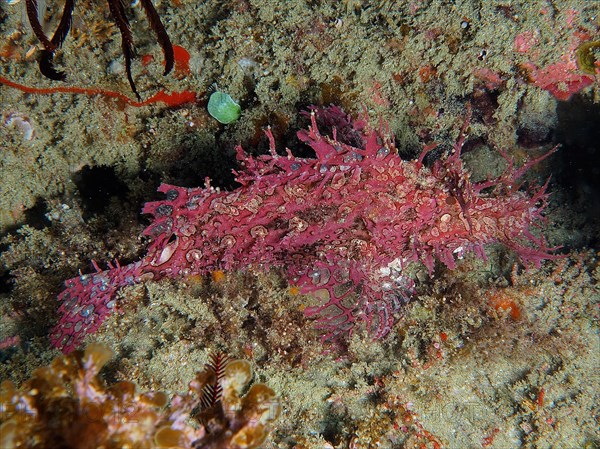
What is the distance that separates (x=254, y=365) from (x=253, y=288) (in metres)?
0.81

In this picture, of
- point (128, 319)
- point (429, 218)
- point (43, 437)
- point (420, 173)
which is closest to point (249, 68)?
point (420, 173)

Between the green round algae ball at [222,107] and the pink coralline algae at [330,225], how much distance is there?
51.8 inches

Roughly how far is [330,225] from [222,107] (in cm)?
221

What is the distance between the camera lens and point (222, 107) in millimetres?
4883

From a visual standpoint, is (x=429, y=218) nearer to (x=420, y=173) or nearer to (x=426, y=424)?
(x=420, y=173)

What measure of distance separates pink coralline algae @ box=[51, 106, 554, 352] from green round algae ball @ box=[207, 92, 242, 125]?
1317 millimetres

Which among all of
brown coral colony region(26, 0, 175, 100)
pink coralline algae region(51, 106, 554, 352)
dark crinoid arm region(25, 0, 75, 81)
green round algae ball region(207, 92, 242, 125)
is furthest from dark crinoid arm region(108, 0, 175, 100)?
pink coralline algae region(51, 106, 554, 352)

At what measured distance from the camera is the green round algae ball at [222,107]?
4.88 m

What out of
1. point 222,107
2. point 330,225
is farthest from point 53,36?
point 330,225

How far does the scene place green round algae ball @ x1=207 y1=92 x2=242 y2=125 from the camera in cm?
488

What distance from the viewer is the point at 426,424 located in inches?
160

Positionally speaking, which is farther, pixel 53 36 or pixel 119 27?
pixel 53 36

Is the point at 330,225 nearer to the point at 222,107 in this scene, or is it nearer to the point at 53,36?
the point at 222,107

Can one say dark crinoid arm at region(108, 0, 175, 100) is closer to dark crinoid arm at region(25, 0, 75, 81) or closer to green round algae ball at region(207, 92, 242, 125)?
dark crinoid arm at region(25, 0, 75, 81)
